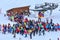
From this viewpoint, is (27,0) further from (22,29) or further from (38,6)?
(22,29)

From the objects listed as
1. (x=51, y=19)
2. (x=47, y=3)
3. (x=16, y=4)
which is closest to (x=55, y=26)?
(x=51, y=19)

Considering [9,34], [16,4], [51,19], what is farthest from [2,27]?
[51,19]

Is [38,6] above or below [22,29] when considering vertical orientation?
above

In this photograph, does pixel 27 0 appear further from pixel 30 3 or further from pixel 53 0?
pixel 53 0

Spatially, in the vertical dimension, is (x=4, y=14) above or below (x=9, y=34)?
above
